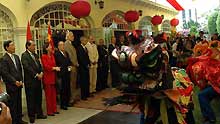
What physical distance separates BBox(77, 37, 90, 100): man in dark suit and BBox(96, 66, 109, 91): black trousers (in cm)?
97

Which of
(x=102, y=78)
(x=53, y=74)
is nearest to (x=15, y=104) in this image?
(x=53, y=74)

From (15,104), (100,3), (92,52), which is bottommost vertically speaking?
(15,104)

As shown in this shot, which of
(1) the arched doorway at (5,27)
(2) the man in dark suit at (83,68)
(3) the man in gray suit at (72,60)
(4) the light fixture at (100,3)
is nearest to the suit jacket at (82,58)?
(2) the man in dark suit at (83,68)

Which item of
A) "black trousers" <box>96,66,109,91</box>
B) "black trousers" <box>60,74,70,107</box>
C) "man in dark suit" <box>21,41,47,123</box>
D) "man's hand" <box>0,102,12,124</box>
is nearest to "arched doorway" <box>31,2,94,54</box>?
"black trousers" <box>96,66,109,91</box>

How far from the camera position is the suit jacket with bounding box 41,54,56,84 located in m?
6.09

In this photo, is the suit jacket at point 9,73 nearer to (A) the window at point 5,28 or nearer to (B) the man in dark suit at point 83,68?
Answer: (A) the window at point 5,28

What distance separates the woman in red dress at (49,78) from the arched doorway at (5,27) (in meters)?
1.15

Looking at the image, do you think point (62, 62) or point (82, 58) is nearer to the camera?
point (62, 62)

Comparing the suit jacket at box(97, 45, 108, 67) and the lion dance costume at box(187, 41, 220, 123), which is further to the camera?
the suit jacket at box(97, 45, 108, 67)

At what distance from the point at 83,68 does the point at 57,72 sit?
1.09 m

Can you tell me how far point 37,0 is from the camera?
7.73 metres

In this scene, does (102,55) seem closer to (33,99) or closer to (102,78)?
(102,78)

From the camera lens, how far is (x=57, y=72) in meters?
6.48

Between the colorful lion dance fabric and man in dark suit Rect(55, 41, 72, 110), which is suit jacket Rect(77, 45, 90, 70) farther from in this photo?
the colorful lion dance fabric
